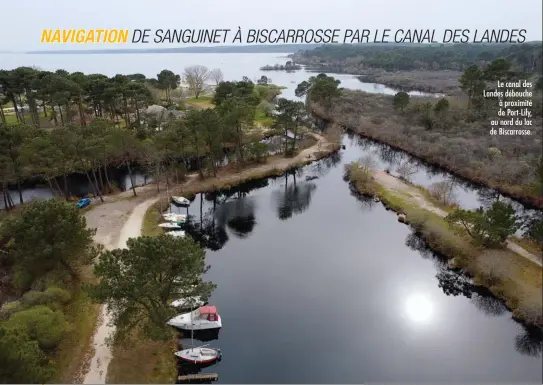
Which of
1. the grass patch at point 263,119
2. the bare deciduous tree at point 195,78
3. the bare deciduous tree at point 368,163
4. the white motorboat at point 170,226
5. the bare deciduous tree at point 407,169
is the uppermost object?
the bare deciduous tree at point 195,78

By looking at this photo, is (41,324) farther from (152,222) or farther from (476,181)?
(476,181)

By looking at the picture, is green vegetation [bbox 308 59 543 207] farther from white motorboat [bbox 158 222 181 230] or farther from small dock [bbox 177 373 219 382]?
white motorboat [bbox 158 222 181 230]

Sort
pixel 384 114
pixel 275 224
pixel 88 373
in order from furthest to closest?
pixel 384 114
pixel 275 224
pixel 88 373

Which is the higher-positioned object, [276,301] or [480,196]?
[480,196]

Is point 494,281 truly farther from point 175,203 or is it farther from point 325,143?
point 325,143

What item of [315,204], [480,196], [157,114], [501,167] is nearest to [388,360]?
[315,204]

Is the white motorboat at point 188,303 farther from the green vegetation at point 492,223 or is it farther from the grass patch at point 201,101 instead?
the grass patch at point 201,101

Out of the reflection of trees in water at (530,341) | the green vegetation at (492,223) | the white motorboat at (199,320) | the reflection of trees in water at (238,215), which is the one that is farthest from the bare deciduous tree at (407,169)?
the white motorboat at (199,320)
